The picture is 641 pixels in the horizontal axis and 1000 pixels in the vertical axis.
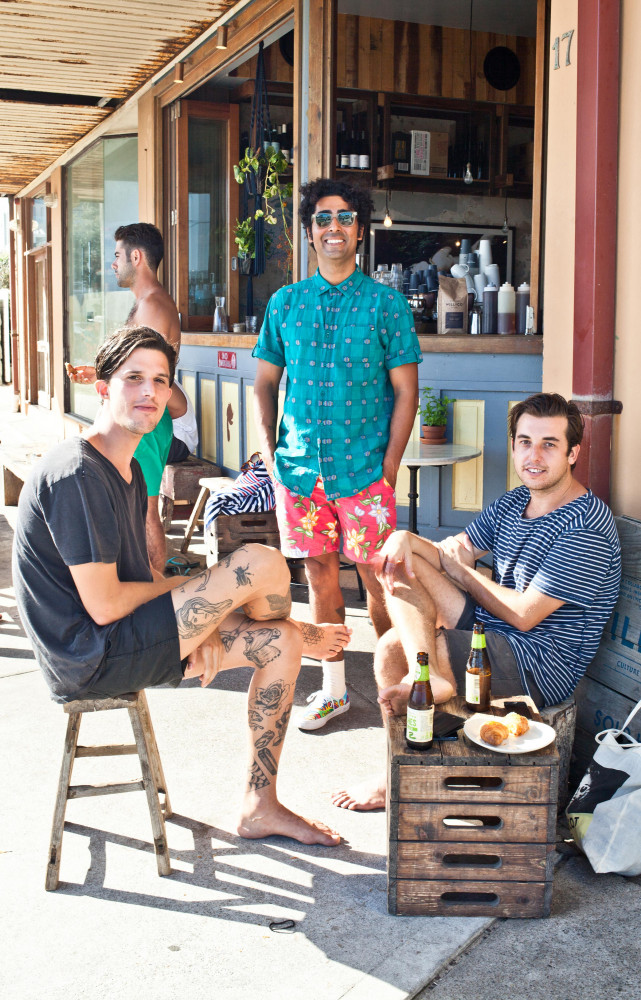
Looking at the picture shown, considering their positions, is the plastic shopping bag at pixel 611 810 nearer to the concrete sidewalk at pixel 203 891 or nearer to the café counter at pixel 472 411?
the concrete sidewalk at pixel 203 891

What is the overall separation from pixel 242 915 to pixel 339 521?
4.92 feet

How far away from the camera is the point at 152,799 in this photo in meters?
2.56

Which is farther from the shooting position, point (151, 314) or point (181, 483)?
point (181, 483)

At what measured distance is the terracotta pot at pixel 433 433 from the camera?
5.35 meters

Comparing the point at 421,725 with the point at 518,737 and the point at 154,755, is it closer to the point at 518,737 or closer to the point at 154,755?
the point at 518,737

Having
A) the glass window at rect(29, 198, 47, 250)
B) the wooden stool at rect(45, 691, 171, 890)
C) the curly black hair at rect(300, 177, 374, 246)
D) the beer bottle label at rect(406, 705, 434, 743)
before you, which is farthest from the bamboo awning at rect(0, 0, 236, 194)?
the beer bottle label at rect(406, 705, 434, 743)

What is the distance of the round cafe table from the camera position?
477 centimetres

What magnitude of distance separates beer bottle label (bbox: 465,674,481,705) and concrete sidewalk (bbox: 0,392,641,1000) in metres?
0.50

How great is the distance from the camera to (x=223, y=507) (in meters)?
4.99

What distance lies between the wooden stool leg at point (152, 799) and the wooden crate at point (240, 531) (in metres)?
2.43

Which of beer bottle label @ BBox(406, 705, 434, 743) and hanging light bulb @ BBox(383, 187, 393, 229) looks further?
hanging light bulb @ BBox(383, 187, 393, 229)

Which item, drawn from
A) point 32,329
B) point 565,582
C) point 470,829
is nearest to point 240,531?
point 565,582

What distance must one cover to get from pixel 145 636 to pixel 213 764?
99cm

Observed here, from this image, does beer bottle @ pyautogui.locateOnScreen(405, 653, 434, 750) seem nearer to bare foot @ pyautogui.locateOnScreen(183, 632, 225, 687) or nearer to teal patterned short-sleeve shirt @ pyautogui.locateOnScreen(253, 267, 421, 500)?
bare foot @ pyautogui.locateOnScreen(183, 632, 225, 687)
